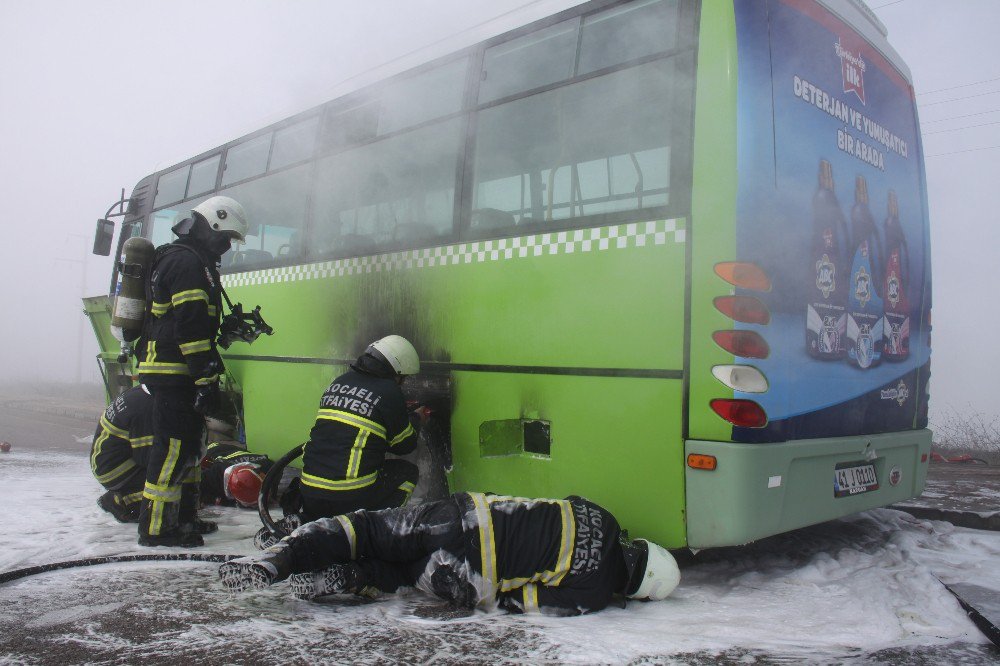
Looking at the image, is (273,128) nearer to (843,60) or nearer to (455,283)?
(455,283)

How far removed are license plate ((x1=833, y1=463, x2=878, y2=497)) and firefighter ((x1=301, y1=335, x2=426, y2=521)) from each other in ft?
7.20

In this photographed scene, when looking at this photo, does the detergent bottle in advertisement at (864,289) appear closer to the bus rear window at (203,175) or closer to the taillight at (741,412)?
the taillight at (741,412)

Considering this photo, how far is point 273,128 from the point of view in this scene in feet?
19.2

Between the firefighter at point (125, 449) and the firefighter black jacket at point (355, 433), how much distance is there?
137cm

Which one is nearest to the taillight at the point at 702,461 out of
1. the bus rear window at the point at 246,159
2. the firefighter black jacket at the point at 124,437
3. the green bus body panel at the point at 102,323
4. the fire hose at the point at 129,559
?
the fire hose at the point at 129,559

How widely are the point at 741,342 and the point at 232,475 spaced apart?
11.8ft

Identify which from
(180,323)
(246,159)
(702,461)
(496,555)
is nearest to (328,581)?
(496,555)

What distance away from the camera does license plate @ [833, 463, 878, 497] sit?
12.0 feet

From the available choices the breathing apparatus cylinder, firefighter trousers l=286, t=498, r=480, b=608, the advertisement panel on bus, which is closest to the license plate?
the advertisement panel on bus

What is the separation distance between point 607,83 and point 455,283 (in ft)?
4.43

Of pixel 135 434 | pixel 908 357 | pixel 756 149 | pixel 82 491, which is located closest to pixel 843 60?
pixel 756 149

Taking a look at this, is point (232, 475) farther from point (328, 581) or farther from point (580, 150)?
point (580, 150)

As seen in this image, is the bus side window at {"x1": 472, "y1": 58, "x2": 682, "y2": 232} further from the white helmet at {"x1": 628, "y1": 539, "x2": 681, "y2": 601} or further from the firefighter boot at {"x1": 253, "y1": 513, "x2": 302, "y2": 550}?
the firefighter boot at {"x1": 253, "y1": 513, "x2": 302, "y2": 550}

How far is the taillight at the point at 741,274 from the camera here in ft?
10.2
